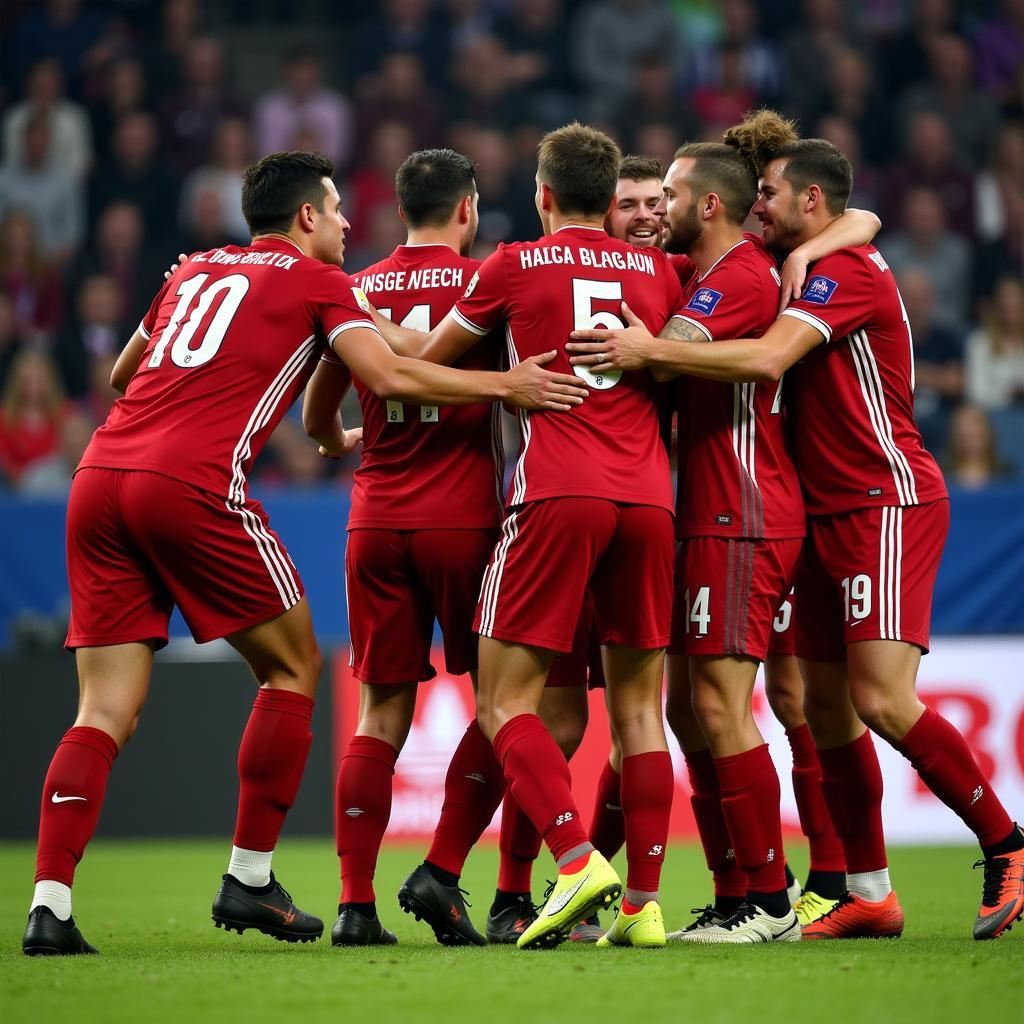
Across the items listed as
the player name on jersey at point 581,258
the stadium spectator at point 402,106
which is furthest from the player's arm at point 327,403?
the stadium spectator at point 402,106

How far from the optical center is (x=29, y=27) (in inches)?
562

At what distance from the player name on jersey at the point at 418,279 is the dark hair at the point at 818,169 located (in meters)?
1.13

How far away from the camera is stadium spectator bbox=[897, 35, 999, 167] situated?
13.0 metres

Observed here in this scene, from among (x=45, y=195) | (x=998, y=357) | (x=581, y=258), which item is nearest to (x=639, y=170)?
(x=581, y=258)

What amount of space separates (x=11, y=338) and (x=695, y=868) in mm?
7225

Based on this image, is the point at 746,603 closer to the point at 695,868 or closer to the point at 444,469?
the point at 444,469

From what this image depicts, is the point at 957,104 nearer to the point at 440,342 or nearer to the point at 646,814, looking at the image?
A: the point at 440,342

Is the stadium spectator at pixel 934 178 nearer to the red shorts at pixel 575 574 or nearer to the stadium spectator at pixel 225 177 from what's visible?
the stadium spectator at pixel 225 177

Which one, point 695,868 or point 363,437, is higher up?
point 363,437

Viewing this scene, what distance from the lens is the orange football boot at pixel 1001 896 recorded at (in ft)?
15.9

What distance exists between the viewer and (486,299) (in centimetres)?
478

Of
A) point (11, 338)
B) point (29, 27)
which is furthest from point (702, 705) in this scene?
point (29, 27)

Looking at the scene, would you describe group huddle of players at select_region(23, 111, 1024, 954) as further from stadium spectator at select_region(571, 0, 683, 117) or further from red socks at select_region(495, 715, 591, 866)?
stadium spectator at select_region(571, 0, 683, 117)

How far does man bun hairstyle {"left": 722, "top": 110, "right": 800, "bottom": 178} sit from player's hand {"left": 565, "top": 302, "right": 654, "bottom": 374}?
90 cm
